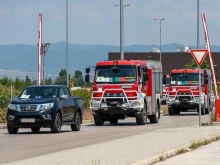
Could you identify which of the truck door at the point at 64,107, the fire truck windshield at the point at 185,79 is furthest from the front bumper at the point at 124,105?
the fire truck windshield at the point at 185,79

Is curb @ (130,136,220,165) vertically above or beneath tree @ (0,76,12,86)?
beneath

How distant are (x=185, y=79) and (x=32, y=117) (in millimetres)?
26253

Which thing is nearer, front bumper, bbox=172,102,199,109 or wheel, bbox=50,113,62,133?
wheel, bbox=50,113,62,133

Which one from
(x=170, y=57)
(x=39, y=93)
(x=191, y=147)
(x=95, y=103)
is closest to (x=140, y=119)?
(x=95, y=103)

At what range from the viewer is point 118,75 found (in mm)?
39312

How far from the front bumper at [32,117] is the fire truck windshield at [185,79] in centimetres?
2572

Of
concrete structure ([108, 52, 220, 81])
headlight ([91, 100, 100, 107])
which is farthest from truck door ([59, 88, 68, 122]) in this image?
concrete structure ([108, 52, 220, 81])

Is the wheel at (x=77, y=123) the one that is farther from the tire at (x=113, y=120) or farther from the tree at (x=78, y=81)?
the tree at (x=78, y=81)

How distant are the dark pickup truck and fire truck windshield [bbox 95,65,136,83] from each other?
639 cm

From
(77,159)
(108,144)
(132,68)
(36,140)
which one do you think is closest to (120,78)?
(132,68)

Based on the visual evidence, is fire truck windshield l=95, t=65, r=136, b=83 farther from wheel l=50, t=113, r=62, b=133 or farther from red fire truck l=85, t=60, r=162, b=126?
wheel l=50, t=113, r=62, b=133

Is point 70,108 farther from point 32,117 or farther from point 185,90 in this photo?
point 185,90

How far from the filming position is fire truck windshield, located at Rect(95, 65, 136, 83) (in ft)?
129

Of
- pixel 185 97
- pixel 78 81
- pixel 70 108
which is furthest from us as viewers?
pixel 78 81
